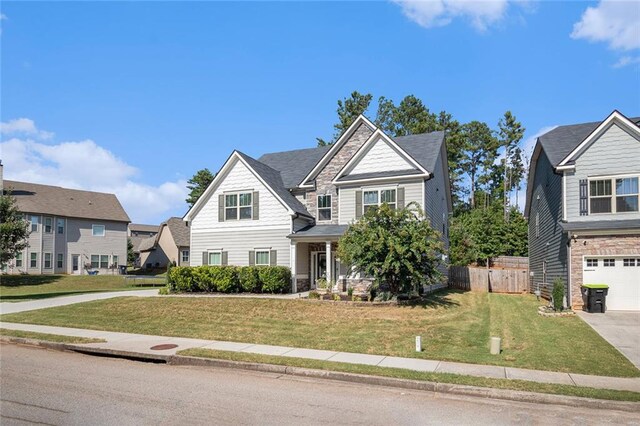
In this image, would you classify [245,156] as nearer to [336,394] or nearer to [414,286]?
[414,286]

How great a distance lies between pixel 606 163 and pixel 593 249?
379 centimetres

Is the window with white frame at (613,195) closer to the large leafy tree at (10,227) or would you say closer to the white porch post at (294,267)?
the white porch post at (294,267)

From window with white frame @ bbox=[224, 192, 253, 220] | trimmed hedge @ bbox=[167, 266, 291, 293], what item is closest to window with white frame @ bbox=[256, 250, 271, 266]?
trimmed hedge @ bbox=[167, 266, 291, 293]

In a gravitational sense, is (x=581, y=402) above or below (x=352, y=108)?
below

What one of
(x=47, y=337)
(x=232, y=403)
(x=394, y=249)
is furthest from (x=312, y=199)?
(x=232, y=403)

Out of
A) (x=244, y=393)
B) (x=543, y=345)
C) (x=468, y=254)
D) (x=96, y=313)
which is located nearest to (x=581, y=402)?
(x=543, y=345)

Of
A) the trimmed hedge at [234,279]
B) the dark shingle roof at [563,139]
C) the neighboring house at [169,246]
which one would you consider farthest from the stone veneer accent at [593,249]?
the neighboring house at [169,246]

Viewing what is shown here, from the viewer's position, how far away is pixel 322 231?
23859 millimetres

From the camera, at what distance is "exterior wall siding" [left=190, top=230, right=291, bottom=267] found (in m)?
24.7

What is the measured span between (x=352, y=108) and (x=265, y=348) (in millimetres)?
48823

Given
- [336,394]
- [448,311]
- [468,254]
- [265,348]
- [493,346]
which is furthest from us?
[468,254]

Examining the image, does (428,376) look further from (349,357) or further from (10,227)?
(10,227)

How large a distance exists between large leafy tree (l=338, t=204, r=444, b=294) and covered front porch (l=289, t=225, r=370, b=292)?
3.83 meters

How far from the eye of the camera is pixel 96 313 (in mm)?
17875
